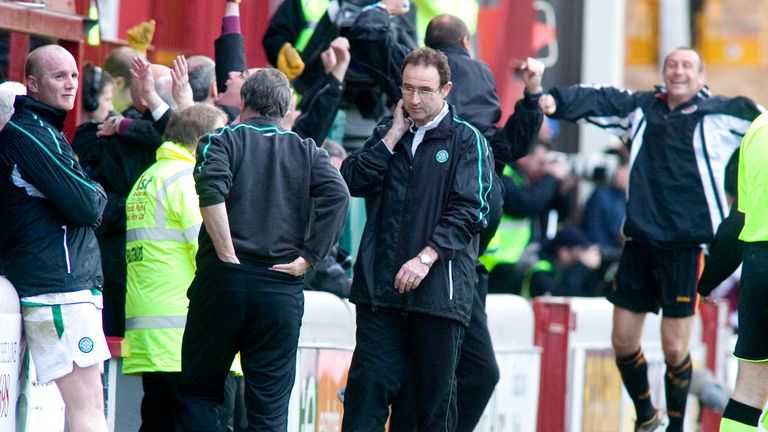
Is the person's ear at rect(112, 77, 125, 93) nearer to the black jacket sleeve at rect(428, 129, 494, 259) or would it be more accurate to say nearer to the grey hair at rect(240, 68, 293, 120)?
the grey hair at rect(240, 68, 293, 120)

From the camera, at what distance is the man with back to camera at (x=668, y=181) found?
940 centimetres

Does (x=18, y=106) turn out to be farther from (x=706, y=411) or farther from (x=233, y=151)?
(x=706, y=411)

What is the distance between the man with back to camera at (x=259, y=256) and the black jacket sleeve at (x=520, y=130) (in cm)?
175

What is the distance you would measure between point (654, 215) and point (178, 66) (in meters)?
3.28

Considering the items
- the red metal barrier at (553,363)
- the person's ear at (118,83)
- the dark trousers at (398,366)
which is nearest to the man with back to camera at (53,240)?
the dark trousers at (398,366)

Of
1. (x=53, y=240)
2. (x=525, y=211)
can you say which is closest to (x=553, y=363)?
(x=525, y=211)

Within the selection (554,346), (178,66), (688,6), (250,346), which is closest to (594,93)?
(554,346)

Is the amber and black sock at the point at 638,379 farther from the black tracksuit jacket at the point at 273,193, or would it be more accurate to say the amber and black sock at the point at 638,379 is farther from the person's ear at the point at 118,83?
the person's ear at the point at 118,83

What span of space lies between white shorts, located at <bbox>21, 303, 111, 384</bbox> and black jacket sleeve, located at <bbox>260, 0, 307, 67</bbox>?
3.21 meters

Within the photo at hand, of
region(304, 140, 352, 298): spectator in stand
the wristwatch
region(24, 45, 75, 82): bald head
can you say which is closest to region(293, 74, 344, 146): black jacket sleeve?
region(304, 140, 352, 298): spectator in stand

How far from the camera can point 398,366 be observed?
24.2 ft

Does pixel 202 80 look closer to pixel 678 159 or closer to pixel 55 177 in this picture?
pixel 55 177

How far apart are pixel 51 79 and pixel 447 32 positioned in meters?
2.58

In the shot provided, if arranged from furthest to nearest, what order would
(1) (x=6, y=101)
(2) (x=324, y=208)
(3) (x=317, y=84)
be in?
(3) (x=317, y=84) → (1) (x=6, y=101) → (2) (x=324, y=208)
